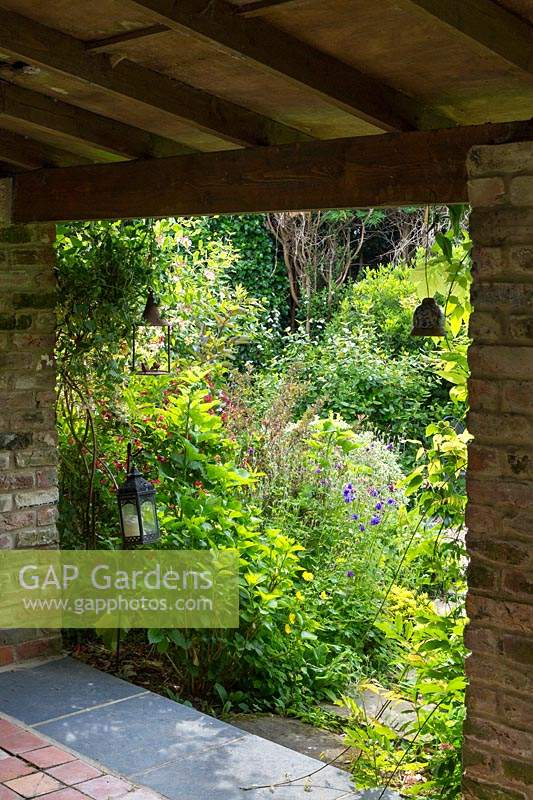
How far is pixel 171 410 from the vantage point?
18.9ft

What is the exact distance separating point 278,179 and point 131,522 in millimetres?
1937

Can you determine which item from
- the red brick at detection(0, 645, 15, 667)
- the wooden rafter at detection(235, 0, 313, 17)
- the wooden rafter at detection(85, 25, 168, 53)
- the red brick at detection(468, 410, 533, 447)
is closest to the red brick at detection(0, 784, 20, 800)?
the red brick at detection(0, 645, 15, 667)

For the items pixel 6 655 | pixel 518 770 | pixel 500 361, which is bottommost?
pixel 6 655

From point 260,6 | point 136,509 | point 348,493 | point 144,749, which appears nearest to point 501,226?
point 260,6

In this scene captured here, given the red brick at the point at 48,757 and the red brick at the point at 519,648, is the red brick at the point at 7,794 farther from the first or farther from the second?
the red brick at the point at 519,648

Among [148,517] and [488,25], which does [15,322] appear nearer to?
[148,517]

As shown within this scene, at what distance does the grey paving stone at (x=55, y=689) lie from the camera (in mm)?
4488

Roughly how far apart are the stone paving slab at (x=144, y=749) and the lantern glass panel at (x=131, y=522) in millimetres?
767

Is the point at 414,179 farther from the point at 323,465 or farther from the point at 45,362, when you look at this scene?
the point at 323,465

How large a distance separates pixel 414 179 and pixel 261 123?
78 cm

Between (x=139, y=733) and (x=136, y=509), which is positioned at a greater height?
(x=136, y=509)

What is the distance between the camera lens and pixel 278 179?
366 cm

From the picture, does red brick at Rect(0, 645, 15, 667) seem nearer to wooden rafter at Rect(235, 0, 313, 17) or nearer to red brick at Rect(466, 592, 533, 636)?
red brick at Rect(466, 592, 533, 636)

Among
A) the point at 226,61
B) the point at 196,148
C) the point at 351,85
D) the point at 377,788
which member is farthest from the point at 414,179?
the point at 377,788
